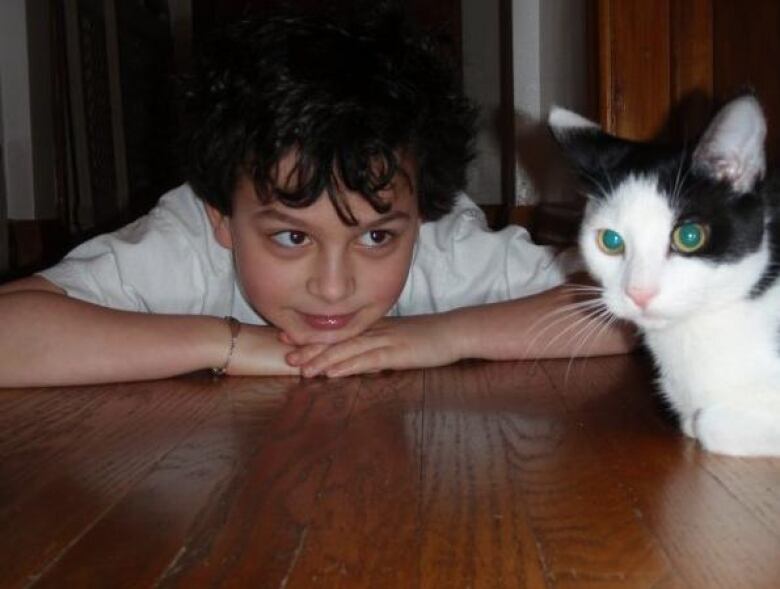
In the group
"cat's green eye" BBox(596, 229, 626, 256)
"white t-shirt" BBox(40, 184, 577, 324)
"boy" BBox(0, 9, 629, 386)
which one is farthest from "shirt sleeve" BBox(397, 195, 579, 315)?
"cat's green eye" BBox(596, 229, 626, 256)

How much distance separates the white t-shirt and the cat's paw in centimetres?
72

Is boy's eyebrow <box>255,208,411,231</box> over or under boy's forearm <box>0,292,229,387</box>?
over

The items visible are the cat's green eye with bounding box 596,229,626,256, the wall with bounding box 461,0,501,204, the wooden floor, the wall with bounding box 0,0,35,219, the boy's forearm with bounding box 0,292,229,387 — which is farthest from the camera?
the wall with bounding box 461,0,501,204

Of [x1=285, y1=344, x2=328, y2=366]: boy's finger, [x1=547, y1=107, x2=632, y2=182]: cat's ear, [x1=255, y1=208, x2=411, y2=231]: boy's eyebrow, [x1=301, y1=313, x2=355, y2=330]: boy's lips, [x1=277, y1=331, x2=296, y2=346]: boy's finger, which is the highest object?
[x1=547, y1=107, x2=632, y2=182]: cat's ear

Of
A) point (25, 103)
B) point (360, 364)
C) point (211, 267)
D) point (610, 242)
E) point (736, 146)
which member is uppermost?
point (25, 103)

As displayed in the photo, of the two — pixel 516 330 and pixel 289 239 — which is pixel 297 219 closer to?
pixel 289 239

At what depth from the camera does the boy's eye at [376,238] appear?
1.40 meters

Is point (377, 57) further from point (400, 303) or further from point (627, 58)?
point (627, 58)

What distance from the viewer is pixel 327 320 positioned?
54.9 inches

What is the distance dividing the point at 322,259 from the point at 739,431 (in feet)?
2.08

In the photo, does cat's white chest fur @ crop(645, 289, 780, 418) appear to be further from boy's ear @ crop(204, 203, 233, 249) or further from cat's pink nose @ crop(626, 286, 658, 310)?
boy's ear @ crop(204, 203, 233, 249)

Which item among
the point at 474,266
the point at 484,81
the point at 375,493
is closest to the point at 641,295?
the point at 375,493

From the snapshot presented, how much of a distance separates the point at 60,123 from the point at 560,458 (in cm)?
263

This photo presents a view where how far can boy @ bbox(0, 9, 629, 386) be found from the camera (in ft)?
4.30
